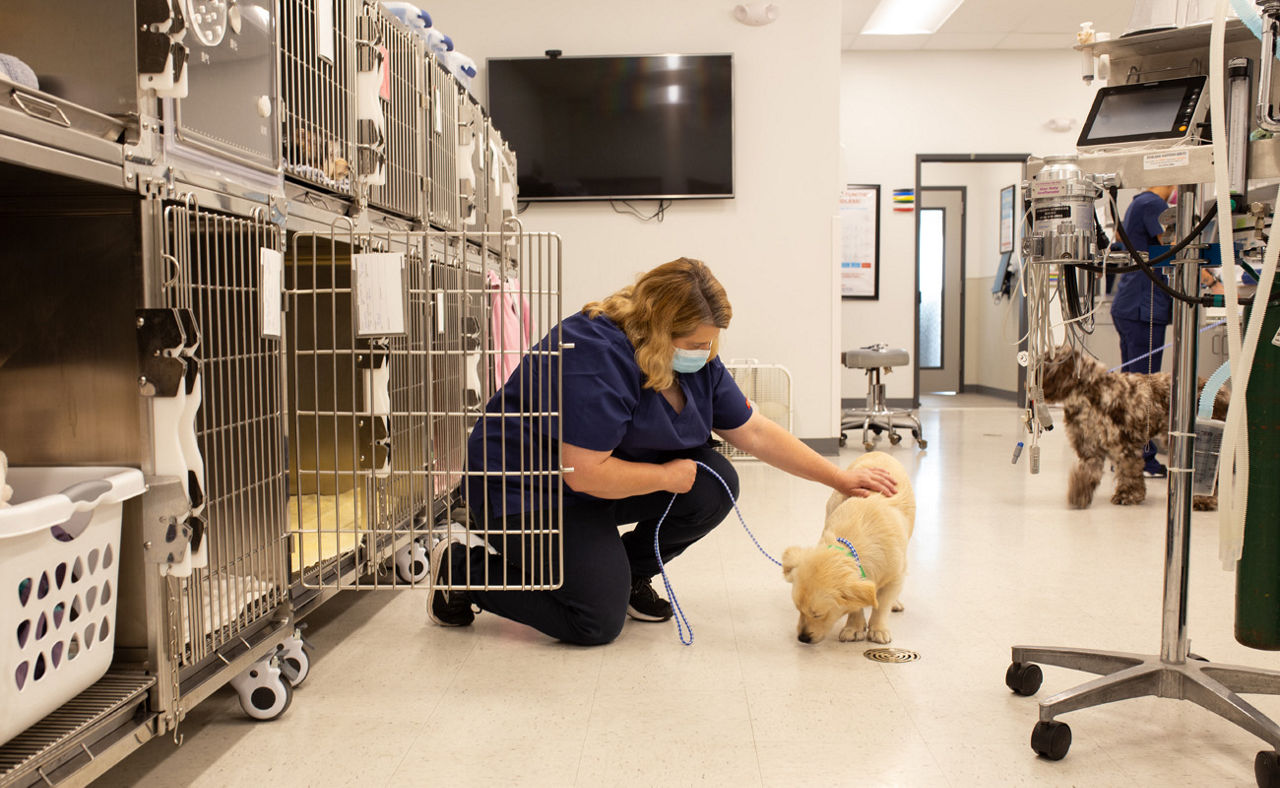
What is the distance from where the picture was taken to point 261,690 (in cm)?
170

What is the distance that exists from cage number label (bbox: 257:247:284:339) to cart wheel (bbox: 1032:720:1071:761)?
4.91 feet

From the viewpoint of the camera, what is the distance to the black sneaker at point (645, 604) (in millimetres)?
2389

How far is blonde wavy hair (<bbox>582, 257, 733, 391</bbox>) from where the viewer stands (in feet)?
6.60

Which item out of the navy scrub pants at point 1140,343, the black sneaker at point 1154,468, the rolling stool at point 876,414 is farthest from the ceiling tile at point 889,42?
the black sneaker at point 1154,468

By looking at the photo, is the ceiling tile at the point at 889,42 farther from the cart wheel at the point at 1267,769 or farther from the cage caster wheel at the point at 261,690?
the cage caster wheel at the point at 261,690

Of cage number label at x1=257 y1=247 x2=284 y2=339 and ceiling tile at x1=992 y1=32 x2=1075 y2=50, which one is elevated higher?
ceiling tile at x1=992 y1=32 x2=1075 y2=50

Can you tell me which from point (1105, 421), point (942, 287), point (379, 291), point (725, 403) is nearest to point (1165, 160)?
point (725, 403)

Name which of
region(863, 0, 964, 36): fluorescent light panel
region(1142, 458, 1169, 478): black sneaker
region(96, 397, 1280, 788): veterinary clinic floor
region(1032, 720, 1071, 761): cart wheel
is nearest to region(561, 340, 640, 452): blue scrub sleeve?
region(96, 397, 1280, 788): veterinary clinic floor

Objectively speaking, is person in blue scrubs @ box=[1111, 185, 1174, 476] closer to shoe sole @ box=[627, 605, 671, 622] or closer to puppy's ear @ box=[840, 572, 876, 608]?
puppy's ear @ box=[840, 572, 876, 608]

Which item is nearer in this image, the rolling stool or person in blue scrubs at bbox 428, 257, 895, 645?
person in blue scrubs at bbox 428, 257, 895, 645

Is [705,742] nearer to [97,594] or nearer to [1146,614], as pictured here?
[97,594]

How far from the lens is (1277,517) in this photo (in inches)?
61.2

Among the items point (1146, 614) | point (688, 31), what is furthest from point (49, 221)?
point (688, 31)

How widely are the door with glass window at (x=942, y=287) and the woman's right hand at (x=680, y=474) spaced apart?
8.50m
